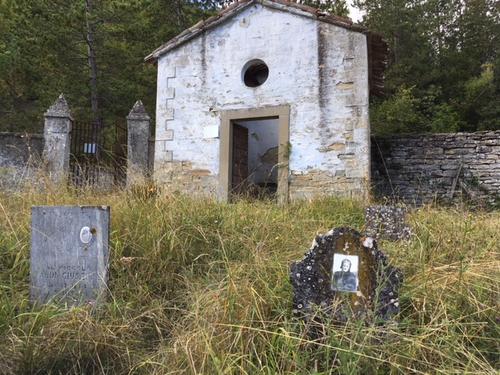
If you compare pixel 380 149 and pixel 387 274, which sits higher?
pixel 380 149

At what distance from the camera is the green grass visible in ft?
6.68

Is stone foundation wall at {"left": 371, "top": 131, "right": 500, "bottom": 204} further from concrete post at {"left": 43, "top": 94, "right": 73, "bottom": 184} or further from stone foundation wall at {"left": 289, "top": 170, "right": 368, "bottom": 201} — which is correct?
concrete post at {"left": 43, "top": 94, "right": 73, "bottom": 184}

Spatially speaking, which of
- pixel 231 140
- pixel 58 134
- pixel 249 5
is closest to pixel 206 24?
pixel 249 5

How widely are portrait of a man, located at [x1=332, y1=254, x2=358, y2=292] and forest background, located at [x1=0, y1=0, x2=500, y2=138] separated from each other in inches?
469

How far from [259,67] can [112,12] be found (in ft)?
27.0

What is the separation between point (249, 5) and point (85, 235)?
705cm

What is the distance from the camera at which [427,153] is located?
9930 mm

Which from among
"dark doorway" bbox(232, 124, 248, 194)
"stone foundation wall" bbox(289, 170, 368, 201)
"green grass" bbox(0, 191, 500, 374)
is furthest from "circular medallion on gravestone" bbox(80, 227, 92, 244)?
"dark doorway" bbox(232, 124, 248, 194)

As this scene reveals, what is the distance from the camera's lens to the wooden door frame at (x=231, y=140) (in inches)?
327

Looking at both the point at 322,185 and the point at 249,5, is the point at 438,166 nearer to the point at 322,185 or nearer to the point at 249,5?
the point at 322,185

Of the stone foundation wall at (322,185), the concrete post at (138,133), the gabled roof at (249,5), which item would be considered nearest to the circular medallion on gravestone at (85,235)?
the stone foundation wall at (322,185)

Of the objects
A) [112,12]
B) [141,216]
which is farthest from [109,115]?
[141,216]

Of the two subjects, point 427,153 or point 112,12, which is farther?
point 112,12

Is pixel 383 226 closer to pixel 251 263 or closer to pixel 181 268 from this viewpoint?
pixel 251 263
